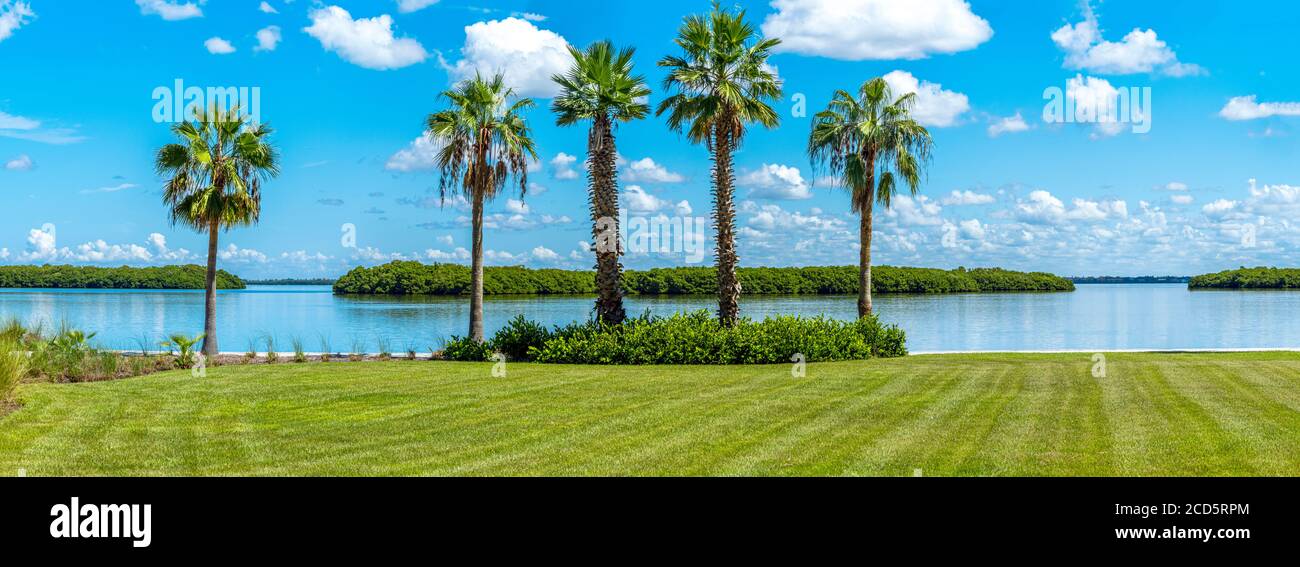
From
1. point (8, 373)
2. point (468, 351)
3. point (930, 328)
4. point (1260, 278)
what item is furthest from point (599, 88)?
point (1260, 278)

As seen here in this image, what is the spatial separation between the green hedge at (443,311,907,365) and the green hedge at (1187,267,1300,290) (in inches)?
5393

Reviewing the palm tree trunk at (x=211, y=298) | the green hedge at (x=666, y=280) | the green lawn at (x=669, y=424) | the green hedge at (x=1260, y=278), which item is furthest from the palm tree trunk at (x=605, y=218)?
the green hedge at (x=1260, y=278)

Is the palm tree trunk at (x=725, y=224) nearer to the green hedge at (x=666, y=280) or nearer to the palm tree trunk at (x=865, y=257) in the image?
the palm tree trunk at (x=865, y=257)

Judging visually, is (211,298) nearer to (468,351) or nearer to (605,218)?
(468,351)

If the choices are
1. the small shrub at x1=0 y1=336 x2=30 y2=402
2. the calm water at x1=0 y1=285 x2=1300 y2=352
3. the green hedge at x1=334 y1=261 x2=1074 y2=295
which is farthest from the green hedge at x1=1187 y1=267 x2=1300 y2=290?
the small shrub at x1=0 y1=336 x2=30 y2=402

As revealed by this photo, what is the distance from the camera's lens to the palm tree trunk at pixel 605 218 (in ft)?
80.0

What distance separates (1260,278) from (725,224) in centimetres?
14145

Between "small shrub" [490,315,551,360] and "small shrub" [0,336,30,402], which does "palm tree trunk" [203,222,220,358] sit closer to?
"small shrub" [490,315,551,360]

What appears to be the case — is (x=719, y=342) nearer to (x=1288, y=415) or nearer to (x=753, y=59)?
(x=753, y=59)

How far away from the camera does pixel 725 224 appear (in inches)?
979

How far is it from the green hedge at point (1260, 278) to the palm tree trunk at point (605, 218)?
14173 cm

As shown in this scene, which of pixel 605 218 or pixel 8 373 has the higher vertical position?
pixel 605 218
